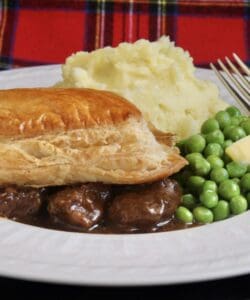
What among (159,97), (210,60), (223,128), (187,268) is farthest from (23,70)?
(187,268)

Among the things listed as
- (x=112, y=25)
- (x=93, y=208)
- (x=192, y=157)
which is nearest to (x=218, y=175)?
(x=192, y=157)

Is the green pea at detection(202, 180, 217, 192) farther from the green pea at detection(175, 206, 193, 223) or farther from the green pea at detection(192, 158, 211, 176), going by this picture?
the green pea at detection(175, 206, 193, 223)

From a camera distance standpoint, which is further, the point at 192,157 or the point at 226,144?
the point at 226,144

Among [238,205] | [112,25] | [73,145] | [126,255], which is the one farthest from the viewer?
[112,25]

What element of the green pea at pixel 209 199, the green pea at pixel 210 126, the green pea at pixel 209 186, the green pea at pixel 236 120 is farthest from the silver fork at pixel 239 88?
the green pea at pixel 209 199

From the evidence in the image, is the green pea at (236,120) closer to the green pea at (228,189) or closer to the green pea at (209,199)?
the green pea at (228,189)

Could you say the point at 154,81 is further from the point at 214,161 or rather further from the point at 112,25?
the point at 112,25

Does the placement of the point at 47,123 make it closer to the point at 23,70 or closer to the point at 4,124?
the point at 4,124
